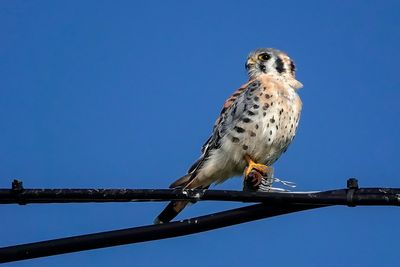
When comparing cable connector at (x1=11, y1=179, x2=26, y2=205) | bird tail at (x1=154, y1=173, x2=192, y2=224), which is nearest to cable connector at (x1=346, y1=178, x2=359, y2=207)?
cable connector at (x1=11, y1=179, x2=26, y2=205)

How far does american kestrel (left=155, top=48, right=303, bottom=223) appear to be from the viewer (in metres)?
7.69

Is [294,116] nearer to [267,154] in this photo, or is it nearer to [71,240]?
[267,154]

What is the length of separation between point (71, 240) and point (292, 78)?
443 centimetres

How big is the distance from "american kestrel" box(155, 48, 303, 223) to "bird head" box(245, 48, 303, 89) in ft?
1.03

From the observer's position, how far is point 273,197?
4500mm

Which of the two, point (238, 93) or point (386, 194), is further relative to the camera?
point (238, 93)

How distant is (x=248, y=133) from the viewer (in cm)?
768

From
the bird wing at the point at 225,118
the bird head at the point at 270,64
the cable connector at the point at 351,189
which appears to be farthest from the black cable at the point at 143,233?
the bird head at the point at 270,64

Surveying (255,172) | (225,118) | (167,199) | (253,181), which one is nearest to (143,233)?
(167,199)

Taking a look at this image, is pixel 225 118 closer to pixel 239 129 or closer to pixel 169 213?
pixel 239 129

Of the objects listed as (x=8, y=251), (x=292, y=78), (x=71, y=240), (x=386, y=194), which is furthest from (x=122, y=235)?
(x=292, y=78)

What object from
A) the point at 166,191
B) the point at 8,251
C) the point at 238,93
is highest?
the point at 238,93

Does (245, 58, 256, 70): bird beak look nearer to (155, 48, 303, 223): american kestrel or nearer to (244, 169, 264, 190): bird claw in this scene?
(155, 48, 303, 223): american kestrel

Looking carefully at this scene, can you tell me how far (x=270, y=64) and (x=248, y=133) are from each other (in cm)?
107
